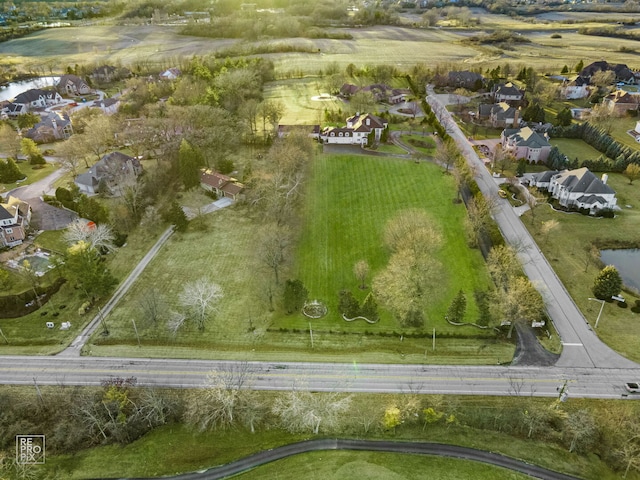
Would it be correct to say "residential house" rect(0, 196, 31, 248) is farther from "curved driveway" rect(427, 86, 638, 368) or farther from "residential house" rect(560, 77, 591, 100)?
"residential house" rect(560, 77, 591, 100)

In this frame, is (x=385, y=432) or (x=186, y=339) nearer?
(x=385, y=432)

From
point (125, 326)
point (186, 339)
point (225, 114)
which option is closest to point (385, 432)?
point (186, 339)

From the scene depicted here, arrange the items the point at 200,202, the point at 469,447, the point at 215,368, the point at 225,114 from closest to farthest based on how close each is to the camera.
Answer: the point at 469,447 < the point at 215,368 < the point at 200,202 < the point at 225,114

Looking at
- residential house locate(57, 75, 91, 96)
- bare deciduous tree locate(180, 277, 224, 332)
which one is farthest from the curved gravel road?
residential house locate(57, 75, 91, 96)

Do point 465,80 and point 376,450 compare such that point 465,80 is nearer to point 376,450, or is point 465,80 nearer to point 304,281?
point 304,281

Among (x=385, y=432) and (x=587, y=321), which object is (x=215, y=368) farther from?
(x=587, y=321)

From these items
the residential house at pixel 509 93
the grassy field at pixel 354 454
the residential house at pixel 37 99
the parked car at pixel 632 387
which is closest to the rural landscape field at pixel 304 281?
the grassy field at pixel 354 454
